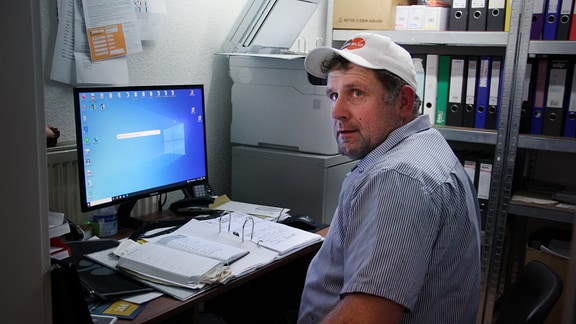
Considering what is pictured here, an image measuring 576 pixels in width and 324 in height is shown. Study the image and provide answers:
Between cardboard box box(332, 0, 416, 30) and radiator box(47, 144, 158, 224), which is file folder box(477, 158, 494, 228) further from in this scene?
radiator box(47, 144, 158, 224)

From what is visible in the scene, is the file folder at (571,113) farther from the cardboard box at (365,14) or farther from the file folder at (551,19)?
the cardboard box at (365,14)

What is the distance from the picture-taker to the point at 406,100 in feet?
4.38

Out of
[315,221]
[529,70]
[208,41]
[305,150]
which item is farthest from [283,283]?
[529,70]

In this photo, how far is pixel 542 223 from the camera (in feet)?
8.98

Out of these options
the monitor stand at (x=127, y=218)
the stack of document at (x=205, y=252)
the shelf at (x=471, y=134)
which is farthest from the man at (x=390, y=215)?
the shelf at (x=471, y=134)

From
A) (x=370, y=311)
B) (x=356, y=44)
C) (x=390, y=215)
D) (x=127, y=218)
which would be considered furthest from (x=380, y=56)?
(x=127, y=218)

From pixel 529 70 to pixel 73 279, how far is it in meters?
2.06

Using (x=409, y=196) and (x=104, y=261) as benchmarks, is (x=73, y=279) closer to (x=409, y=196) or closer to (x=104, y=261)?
(x=104, y=261)

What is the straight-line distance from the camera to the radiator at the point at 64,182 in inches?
65.9

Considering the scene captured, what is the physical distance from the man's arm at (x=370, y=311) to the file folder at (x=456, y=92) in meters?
1.68

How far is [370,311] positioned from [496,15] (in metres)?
1.79

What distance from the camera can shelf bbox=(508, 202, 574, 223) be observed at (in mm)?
2252

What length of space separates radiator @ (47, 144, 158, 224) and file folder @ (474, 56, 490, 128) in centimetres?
170

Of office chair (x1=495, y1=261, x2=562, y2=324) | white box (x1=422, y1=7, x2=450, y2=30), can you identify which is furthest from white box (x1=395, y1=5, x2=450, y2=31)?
office chair (x1=495, y1=261, x2=562, y2=324)
